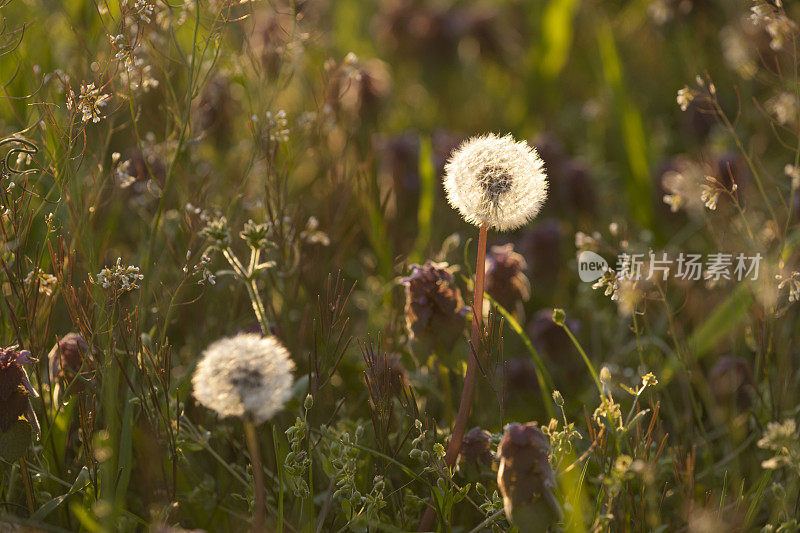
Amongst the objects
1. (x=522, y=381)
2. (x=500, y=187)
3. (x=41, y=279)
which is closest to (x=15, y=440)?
(x=41, y=279)

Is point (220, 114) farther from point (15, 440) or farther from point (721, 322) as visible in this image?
point (721, 322)

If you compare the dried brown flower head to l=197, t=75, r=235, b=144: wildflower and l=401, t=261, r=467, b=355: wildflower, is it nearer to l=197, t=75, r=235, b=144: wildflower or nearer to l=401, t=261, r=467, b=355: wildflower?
l=401, t=261, r=467, b=355: wildflower

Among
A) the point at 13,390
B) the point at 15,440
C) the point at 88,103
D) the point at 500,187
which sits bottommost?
the point at 15,440

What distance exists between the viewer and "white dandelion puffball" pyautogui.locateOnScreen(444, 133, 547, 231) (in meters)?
1.58

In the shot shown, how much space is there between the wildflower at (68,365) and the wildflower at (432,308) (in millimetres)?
738

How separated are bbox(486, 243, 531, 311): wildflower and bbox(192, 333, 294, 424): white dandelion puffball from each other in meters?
0.94

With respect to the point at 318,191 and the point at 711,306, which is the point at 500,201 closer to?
the point at 711,306

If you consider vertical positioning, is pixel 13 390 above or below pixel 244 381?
below

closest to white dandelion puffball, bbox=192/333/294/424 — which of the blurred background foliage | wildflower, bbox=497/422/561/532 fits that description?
the blurred background foliage

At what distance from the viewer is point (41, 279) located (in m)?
1.80

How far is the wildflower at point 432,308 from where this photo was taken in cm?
182

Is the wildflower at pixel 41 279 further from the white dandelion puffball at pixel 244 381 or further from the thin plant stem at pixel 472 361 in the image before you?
the thin plant stem at pixel 472 361

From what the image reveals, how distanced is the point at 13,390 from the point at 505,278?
1.25 meters

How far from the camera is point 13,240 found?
1943 millimetres
